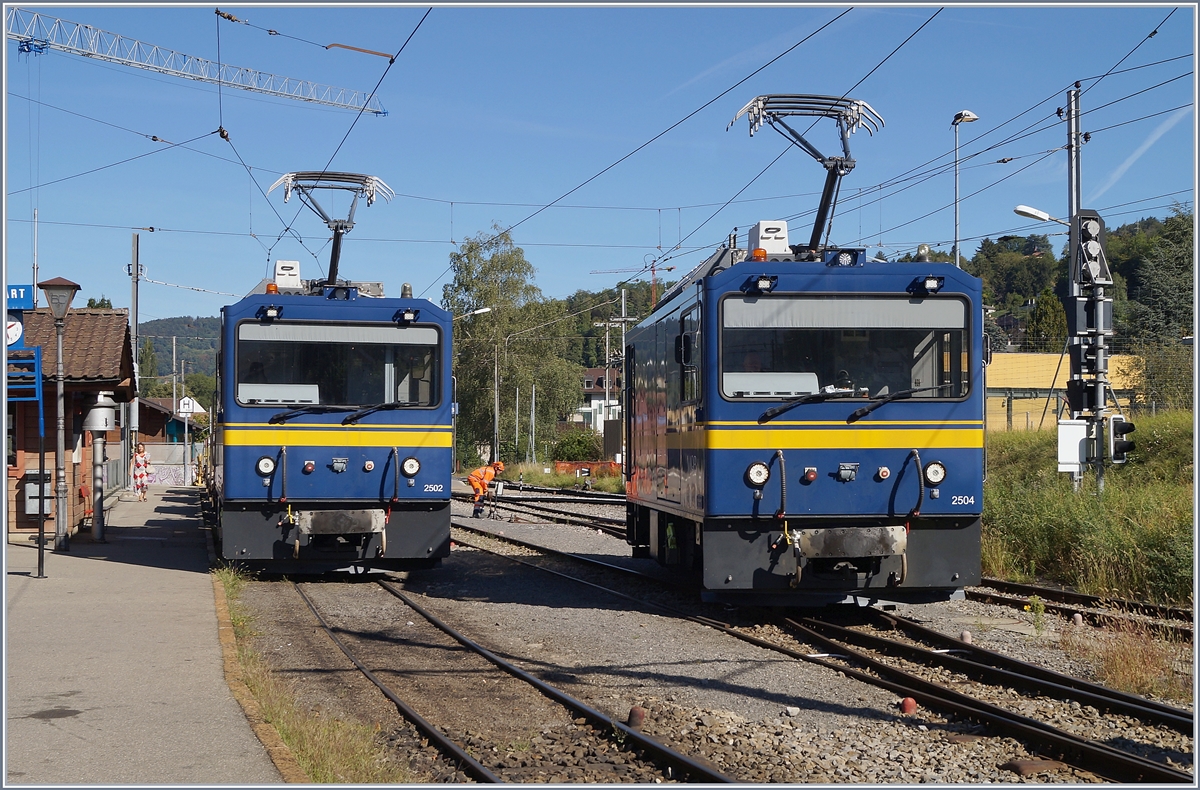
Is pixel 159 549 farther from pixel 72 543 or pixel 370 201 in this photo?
pixel 370 201

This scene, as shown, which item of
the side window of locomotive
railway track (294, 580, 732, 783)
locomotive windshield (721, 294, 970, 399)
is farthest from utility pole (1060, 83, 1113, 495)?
railway track (294, 580, 732, 783)

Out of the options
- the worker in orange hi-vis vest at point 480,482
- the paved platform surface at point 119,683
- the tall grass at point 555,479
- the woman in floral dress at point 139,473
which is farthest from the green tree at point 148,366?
the paved platform surface at point 119,683

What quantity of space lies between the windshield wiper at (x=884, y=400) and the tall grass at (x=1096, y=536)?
11.3 ft

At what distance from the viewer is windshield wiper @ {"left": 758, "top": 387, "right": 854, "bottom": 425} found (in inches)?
406

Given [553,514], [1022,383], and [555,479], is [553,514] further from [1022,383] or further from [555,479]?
[1022,383]

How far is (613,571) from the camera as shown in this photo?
15508 millimetres

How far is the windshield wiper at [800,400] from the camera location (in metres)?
10.3

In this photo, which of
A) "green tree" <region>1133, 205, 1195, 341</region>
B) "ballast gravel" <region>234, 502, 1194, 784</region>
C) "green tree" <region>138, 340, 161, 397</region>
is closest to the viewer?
"ballast gravel" <region>234, 502, 1194, 784</region>

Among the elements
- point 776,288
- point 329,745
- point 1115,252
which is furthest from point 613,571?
point 1115,252

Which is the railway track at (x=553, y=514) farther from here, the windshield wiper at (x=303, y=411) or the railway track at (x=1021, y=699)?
the railway track at (x=1021, y=699)

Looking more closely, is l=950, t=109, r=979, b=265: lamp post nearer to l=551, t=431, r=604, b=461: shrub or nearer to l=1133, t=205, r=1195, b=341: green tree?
l=1133, t=205, r=1195, b=341: green tree

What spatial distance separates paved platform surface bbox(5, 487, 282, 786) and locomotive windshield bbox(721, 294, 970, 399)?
5105 millimetres

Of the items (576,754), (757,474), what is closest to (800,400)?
(757,474)

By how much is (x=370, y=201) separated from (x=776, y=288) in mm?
8449
